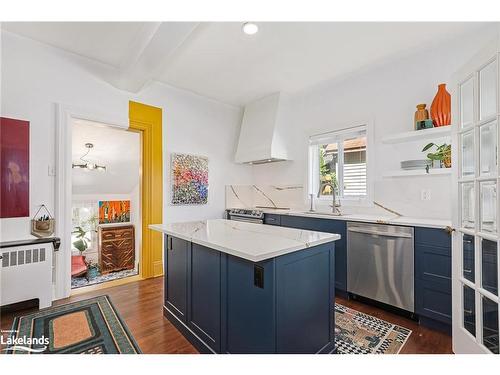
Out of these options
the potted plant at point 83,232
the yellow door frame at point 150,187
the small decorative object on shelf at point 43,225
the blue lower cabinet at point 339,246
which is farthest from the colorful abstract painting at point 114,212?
the blue lower cabinet at point 339,246

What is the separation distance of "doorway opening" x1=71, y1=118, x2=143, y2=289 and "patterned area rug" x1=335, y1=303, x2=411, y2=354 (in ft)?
11.7

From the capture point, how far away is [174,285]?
7.06ft

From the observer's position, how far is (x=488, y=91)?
1425 mm

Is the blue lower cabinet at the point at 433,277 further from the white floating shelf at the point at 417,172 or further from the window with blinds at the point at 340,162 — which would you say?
the window with blinds at the point at 340,162

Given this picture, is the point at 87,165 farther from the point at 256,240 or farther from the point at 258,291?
the point at 258,291

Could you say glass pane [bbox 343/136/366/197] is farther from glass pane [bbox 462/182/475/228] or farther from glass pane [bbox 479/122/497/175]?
glass pane [bbox 479/122/497/175]

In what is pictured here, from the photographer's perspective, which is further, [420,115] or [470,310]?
[420,115]

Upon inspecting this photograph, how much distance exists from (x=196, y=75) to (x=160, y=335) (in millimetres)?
2897

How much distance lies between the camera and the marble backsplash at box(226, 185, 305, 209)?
12.8 ft

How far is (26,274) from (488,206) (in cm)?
363

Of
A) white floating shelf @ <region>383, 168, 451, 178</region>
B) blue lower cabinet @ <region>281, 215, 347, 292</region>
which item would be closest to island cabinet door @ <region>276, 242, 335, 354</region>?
blue lower cabinet @ <region>281, 215, 347, 292</region>

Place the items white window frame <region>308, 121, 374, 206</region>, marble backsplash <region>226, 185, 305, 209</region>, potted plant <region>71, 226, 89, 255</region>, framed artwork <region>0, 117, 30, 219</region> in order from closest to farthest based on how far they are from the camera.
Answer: framed artwork <region>0, 117, 30, 219</region> < white window frame <region>308, 121, 374, 206</region> < marble backsplash <region>226, 185, 305, 209</region> < potted plant <region>71, 226, 89, 255</region>

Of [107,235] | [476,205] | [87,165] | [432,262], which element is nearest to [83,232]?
[107,235]
